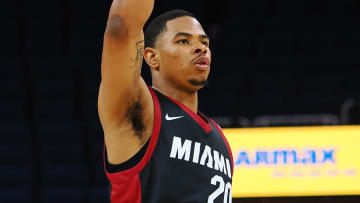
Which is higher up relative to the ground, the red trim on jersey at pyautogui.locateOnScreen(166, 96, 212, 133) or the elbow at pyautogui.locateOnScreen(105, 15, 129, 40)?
the elbow at pyautogui.locateOnScreen(105, 15, 129, 40)

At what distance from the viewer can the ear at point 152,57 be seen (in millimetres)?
1910

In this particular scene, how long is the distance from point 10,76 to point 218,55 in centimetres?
309

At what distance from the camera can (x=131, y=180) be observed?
5.17 feet

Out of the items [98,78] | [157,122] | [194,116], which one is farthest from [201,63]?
[98,78]

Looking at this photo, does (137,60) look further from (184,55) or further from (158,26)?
(158,26)

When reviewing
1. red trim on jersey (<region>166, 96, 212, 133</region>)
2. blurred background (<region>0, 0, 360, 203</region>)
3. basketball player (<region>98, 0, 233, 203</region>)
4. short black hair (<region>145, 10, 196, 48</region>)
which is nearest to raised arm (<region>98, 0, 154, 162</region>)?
basketball player (<region>98, 0, 233, 203</region>)

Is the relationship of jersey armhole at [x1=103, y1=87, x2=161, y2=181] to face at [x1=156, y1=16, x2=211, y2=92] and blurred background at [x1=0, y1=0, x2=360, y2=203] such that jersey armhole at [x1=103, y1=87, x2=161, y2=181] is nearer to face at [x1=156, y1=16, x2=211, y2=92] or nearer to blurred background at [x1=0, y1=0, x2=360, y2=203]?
face at [x1=156, y1=16, x2=211, y2=92]

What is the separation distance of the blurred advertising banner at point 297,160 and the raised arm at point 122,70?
3.69 metres

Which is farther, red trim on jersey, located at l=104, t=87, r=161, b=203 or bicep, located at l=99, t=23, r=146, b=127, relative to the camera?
red trim on jersey, located at l=104, t=87, r=161, b=203

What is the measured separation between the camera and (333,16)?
331 inches

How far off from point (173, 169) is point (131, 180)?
0.14 metres

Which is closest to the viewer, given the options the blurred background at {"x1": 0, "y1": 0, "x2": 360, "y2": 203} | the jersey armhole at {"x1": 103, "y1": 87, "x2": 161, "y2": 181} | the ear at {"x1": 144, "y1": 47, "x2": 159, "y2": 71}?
the jersey armhole at {"x1": 103, "y1": 87, "x2": 161, "y2": 181}

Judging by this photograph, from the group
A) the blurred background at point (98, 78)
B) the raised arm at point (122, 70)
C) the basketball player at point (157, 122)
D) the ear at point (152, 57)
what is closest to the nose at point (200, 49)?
the basketball player at point (157, 122)

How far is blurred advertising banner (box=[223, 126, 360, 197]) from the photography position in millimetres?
5180
